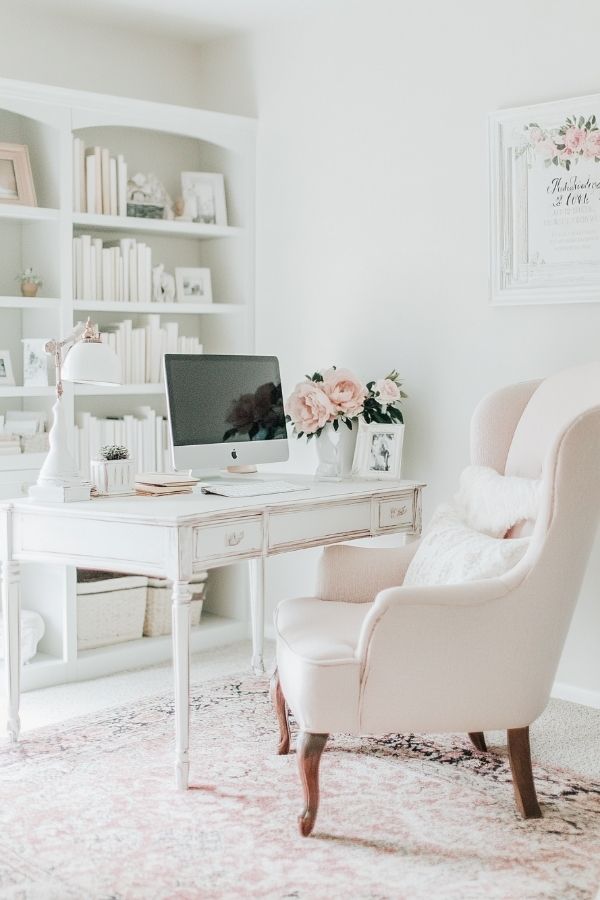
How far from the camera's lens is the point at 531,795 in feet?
9.21

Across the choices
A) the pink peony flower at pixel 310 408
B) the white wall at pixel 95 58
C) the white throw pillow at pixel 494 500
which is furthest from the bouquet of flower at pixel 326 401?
the white wall at pixel 95 58

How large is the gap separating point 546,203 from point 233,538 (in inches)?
62.8

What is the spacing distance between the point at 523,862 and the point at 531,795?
0.91 feet

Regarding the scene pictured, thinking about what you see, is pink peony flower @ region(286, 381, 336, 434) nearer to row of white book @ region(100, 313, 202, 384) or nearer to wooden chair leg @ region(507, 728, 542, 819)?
row of white book @ region(100, 313, 202, 384)

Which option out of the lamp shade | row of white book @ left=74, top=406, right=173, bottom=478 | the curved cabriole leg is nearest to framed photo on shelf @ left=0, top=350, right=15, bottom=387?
row of white book @ left=74, top=406, right=173, bottom=478

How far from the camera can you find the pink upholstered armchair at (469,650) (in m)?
2.67

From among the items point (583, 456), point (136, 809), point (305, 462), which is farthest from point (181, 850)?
point (305, 462)

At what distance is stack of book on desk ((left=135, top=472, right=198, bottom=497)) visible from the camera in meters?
3.38

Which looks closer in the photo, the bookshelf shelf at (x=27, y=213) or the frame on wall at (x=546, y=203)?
the frame on wall at (x=546, y=203)

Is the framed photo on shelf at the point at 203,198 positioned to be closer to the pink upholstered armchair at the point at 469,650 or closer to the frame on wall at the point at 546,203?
the frame on wall at the point at 546,203

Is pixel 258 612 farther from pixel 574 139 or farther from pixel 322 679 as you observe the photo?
pixel 574 139

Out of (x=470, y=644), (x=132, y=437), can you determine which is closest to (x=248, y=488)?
(x=470, y=644)

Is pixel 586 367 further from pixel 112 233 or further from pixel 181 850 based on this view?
pixel 112 233

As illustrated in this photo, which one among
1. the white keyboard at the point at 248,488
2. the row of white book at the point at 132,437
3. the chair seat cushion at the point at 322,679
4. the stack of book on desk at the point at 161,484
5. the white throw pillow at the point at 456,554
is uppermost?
the row of white book at the point at 132,437
